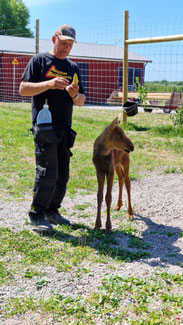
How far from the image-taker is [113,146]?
14.7 feet

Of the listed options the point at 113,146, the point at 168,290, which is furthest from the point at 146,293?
the point at 113,146

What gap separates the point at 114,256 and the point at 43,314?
1.22 meters

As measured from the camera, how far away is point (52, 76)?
13.9ft

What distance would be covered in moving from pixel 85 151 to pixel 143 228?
4.20m

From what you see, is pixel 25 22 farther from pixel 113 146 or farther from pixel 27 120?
pixel 113 146

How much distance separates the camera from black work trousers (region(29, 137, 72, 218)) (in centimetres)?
425

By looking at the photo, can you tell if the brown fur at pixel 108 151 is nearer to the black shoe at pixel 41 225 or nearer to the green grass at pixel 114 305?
the black shoe at pixel 41 225

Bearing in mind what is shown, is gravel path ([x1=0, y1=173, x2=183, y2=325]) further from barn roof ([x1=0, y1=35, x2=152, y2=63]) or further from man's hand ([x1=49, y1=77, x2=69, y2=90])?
barn roof ([x1=0, y1=35, x2=152, y2=63])

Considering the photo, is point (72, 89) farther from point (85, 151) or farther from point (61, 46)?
point (85, 151)

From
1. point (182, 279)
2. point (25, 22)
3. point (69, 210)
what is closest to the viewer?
point (182, 279)

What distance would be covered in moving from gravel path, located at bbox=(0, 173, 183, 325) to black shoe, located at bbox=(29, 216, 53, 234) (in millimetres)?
161

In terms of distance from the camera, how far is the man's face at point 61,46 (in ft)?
13.6

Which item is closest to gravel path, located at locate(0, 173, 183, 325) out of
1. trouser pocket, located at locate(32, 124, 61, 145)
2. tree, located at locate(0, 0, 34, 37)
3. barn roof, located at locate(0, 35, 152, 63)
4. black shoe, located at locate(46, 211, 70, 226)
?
black shoe, located at locate(46, 211, 70, 226)

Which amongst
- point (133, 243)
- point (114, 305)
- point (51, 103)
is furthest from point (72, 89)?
point (114, 305)
